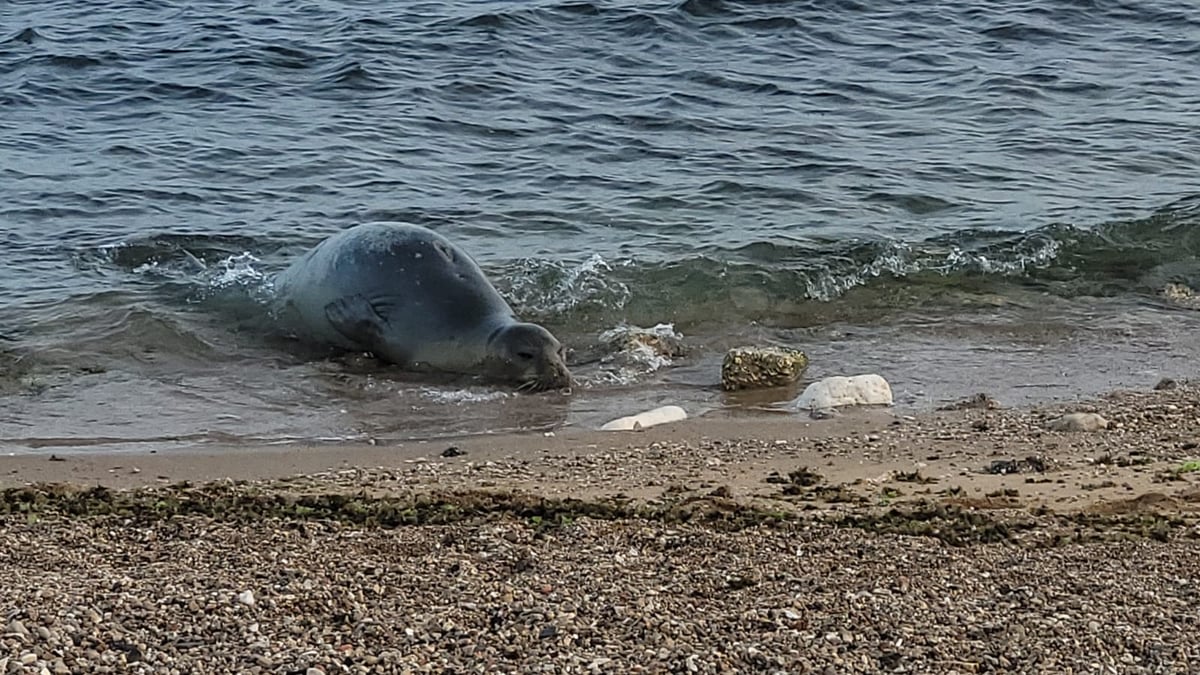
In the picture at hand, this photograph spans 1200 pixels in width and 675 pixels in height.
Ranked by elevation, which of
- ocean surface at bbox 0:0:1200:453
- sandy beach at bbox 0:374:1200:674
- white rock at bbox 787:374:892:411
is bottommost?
ocean surface at bbox 0:0:1200:453

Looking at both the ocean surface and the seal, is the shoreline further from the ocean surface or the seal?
the seal

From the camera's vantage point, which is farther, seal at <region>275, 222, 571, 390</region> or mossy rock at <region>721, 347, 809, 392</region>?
seal at <region>275, 222, 571, 390</region>

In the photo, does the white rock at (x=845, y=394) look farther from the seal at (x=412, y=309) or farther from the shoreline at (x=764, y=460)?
the seal at (x=412, y=309)

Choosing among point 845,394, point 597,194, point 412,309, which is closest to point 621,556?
point 845,394

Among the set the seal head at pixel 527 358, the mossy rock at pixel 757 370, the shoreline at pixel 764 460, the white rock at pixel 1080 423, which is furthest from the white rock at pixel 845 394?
the seal head at pixel 527 358

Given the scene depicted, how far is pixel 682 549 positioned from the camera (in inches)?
206

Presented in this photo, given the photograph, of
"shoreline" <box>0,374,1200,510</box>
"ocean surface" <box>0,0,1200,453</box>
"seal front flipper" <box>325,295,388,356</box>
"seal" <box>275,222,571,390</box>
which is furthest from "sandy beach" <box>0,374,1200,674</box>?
"seal front flipper" <box>325,295,388,356</box>

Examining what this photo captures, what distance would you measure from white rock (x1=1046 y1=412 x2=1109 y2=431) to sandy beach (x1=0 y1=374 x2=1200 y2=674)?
0.06 metres

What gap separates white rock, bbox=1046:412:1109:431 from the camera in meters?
7.22

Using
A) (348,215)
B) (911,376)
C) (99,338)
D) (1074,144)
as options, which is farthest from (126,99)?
(911,376)

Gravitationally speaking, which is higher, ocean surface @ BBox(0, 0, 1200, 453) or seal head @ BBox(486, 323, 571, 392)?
seal head @ BBox(486, 323, 571, 392)

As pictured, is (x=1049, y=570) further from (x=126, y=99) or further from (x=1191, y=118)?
(x=126, y=99)

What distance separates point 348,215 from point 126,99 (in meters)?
4.97

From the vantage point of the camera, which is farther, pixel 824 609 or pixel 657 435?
pixel 657 435
